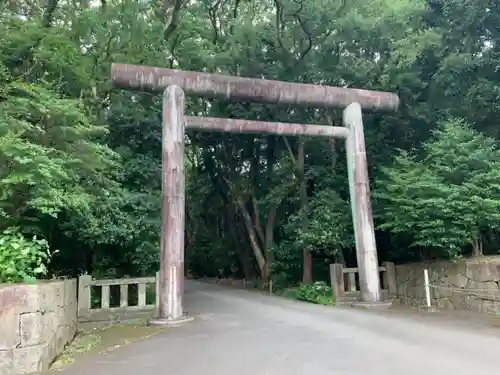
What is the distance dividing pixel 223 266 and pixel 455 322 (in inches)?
644

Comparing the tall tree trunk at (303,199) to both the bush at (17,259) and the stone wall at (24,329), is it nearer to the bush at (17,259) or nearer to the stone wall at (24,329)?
the bush at (17,259)

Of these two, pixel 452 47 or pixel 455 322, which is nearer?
pixel 455 322

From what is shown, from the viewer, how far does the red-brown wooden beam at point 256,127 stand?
33.4 feet

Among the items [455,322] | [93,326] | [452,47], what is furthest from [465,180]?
[93,326]

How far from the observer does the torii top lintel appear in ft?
31.2

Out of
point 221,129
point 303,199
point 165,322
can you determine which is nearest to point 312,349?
point 165,322

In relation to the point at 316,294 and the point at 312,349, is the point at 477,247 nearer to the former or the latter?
the point at 316,294

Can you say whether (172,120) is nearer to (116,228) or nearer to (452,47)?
(116,228)

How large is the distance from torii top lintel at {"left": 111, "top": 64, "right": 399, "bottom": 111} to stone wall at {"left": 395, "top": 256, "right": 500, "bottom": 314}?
4.36 meters

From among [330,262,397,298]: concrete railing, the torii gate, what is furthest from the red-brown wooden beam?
[330,262,397,298]: concrete railing

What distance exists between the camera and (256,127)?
35.0 ft

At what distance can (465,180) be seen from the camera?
381 inches

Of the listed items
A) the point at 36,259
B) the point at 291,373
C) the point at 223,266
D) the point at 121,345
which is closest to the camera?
the point at 291,373

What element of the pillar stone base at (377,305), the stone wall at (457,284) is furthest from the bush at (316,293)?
the stone wall at (457,284)
